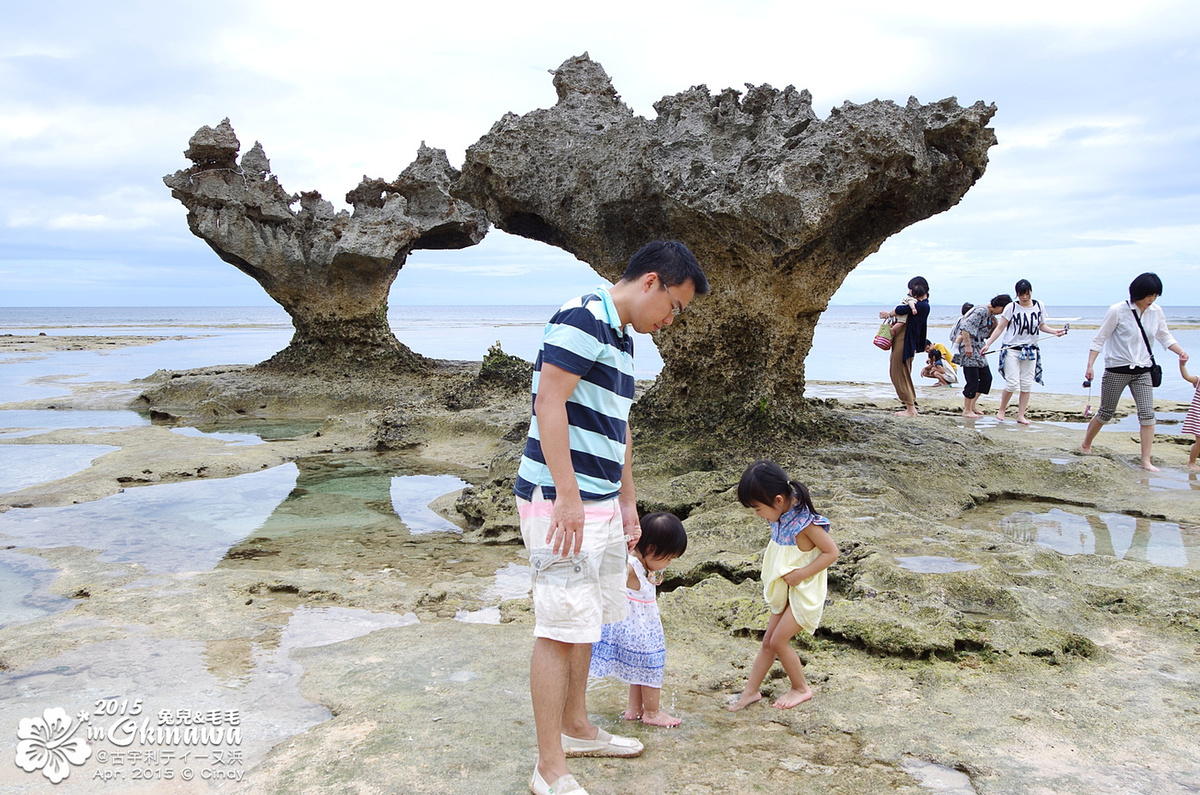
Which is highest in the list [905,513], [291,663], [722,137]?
[722,137]

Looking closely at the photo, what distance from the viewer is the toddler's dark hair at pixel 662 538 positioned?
114 inches

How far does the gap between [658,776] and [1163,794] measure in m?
1.36

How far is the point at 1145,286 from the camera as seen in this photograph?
21.5 ft

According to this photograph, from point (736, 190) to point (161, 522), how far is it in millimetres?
4661

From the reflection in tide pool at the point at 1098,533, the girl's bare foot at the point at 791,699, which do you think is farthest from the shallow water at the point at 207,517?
the reflection in tide pool at the point at 1098,533

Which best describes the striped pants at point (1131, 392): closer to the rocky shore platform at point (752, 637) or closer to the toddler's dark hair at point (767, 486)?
the rocky shore platform at point (752, 637)

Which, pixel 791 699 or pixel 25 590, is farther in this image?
pixel 25 590

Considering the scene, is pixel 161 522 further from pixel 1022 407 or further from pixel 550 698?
pixel 1022 407

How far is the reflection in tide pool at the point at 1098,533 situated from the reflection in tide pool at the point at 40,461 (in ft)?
24.5

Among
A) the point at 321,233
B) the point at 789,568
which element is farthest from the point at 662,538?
the point at 321,233

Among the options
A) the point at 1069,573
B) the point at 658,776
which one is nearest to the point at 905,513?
the point at 1069,573

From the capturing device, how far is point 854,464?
5.96 meters

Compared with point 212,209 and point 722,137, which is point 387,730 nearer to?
point 722,137

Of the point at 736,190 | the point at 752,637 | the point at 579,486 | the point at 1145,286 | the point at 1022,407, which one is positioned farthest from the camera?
the point at 1022,407
